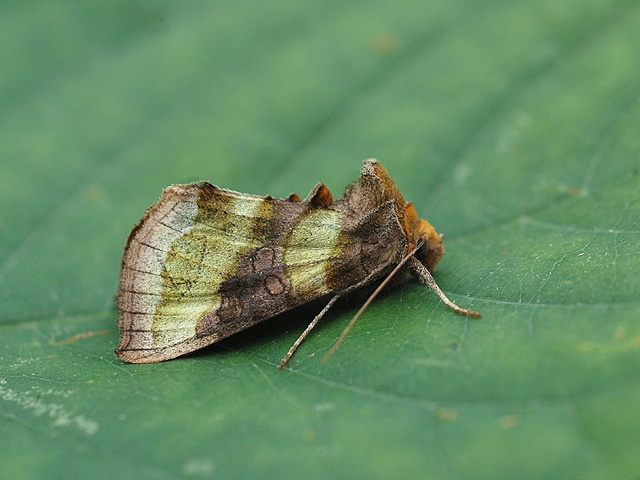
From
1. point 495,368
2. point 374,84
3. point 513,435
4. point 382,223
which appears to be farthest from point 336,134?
point 513,435

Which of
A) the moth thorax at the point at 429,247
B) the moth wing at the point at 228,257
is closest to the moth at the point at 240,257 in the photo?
the moth wing at the point at 228,257

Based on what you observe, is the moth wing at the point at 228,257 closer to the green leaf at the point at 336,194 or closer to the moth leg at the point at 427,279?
the moth leg at the point at 427,279

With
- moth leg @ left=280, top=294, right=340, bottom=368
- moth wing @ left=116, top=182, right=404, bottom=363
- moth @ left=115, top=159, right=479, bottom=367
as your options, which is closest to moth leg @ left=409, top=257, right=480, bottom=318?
moth @ left=115, top=159, right=479, bottom=367

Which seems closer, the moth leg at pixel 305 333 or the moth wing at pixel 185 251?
the moth leg at pixel 305 333

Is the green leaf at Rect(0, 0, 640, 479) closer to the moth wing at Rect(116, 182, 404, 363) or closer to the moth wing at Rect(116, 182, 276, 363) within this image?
the moth wing at Rect(116, 182, 404, 363)

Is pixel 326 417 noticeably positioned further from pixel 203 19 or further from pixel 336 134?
pixel 203 19

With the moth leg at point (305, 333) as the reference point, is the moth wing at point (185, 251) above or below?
above
